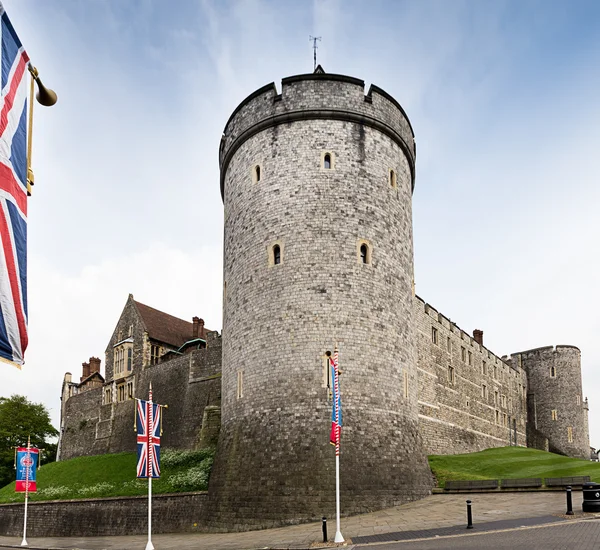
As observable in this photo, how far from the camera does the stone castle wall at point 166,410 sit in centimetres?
3256

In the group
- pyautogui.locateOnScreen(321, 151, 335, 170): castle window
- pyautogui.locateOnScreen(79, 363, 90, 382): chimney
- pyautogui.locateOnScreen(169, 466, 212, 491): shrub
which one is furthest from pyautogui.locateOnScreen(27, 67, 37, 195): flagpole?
pyautogui.locateOnScreen(79, 363, 90, 382): chimney

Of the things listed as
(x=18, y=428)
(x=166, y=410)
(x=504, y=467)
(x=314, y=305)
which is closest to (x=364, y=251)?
(x=314, y=305)

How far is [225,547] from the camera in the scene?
16344 mm

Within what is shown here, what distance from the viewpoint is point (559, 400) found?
5366 centimetres

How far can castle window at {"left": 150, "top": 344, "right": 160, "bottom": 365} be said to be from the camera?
40.5m

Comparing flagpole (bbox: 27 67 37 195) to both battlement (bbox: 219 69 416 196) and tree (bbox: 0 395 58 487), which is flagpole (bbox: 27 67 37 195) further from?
tree (bbox: 0 395 58 487)

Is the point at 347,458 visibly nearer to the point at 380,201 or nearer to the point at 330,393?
the point at 330,393

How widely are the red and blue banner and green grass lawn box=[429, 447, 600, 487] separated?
1484cm

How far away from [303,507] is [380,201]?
10.7 metres

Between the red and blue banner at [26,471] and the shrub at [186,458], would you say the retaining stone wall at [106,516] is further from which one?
the shrub at [186,458]

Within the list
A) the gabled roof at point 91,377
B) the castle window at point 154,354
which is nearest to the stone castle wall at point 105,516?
the castle window at point 154,354

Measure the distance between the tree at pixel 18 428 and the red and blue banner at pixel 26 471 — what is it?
23.4 meters

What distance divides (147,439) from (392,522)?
6.76 meters

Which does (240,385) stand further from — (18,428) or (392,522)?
(18,428)
